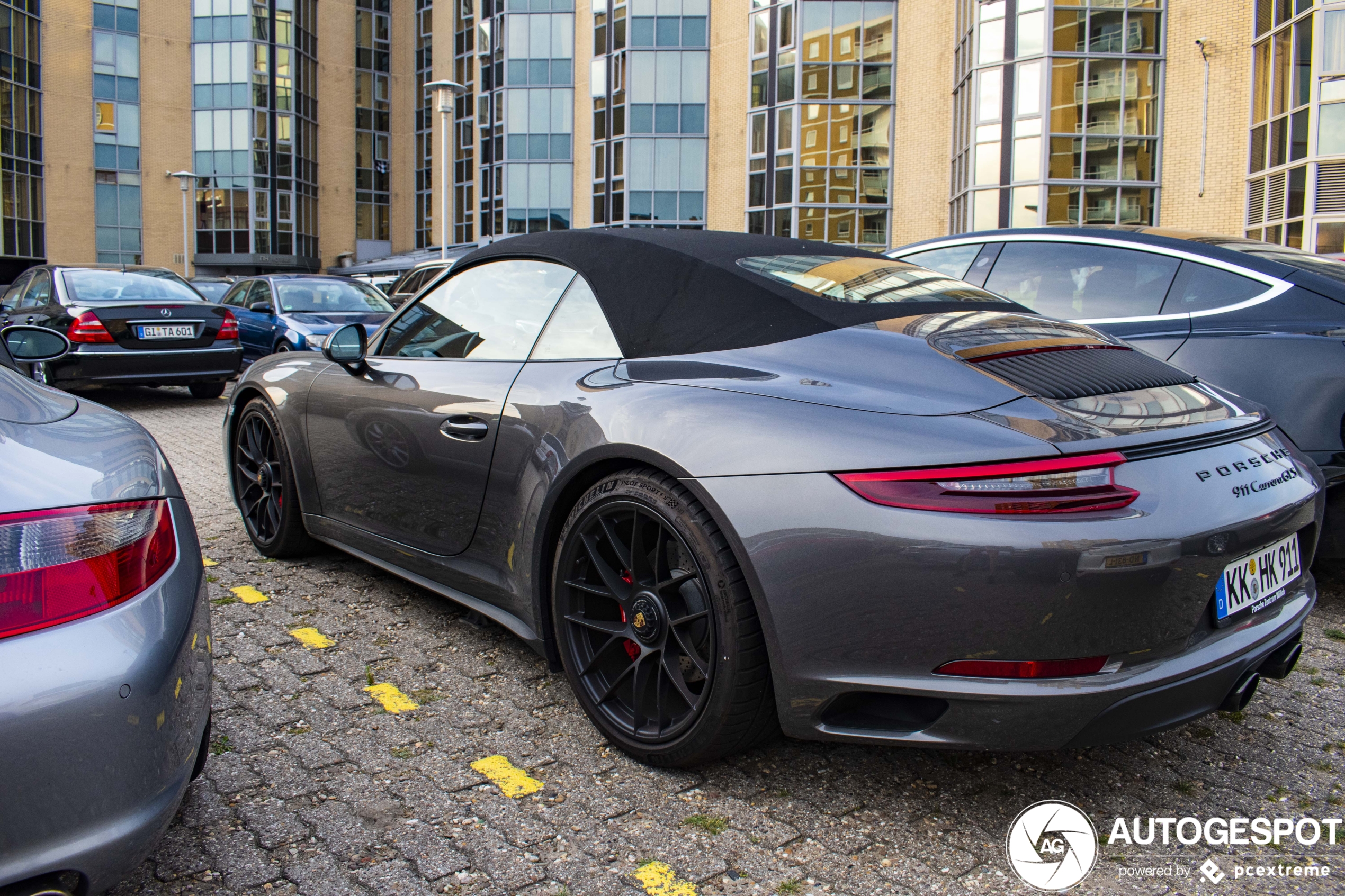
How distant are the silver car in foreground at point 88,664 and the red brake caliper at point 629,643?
39.7 inches

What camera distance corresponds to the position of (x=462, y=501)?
306 cm

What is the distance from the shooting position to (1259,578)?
87.7 inches

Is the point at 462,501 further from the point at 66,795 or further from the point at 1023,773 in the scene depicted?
the point at 1023,773

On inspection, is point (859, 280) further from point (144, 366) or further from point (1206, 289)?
point (144, 366)

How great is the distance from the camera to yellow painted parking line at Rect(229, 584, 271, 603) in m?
3.90

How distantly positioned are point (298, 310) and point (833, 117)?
2300 cm

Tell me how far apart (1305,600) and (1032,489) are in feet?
3.43

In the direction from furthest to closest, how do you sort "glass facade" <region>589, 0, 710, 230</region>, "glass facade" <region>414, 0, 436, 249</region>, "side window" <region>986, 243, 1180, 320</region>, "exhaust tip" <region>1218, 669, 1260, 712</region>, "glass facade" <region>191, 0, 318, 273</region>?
"glass facade" <region>414, 0, 436, 249</region> < "glass facade" <region>191, 0, 318, 273</region> < "glass facade" <region>589, 0, 710, 230</region> < "side window" <region>986, 243, 1180, 320</region> < "exhaust tip" <region>1218, 669, 1260, 712</region>

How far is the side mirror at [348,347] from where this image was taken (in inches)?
144

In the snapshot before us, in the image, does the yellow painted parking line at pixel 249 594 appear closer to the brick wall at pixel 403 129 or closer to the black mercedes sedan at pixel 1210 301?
the black mercedes sedan at pixel 1210 301

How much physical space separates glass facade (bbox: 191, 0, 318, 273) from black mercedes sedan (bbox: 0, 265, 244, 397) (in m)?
35.2

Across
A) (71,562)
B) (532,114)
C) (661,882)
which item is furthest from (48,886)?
(532,114)

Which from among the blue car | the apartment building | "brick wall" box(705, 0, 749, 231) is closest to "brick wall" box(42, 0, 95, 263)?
the apartment building

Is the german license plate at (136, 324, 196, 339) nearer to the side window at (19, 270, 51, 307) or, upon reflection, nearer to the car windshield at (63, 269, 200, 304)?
the car windshield at (63, 269, 200, 304)
